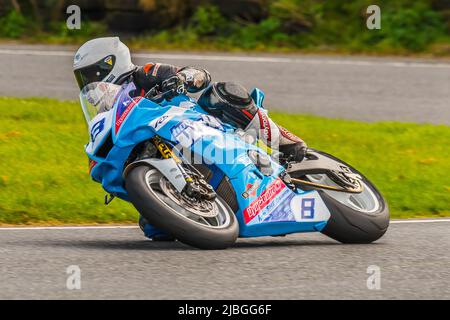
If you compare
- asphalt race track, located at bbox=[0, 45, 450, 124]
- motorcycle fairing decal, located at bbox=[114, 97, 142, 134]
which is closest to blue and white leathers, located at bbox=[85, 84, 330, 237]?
motorcycle fairing decal, located at bbox=[114, 97, 142, 134]

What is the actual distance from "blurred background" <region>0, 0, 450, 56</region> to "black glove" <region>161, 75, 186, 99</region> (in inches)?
437

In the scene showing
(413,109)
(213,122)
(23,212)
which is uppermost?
(213,122)

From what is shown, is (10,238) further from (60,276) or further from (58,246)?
(60,276)

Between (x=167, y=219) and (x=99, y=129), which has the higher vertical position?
(x=99, y=129)

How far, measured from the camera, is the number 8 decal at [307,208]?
7453mm

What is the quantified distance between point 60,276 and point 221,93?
5.86 feet

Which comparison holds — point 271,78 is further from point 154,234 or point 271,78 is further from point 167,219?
point 167,219

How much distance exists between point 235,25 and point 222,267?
12665 millimetres

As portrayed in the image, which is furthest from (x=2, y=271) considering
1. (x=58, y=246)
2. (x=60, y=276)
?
(x=58, y=246)

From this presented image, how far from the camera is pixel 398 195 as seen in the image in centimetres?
1009

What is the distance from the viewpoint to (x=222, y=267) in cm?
650

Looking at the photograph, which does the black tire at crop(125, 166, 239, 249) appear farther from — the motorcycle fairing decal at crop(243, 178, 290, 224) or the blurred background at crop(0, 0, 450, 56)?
the blurred background at crop(0, 0, 450, 56)

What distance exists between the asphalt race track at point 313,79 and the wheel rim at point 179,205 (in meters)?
7.76

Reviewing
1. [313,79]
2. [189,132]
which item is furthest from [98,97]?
[313,79]
